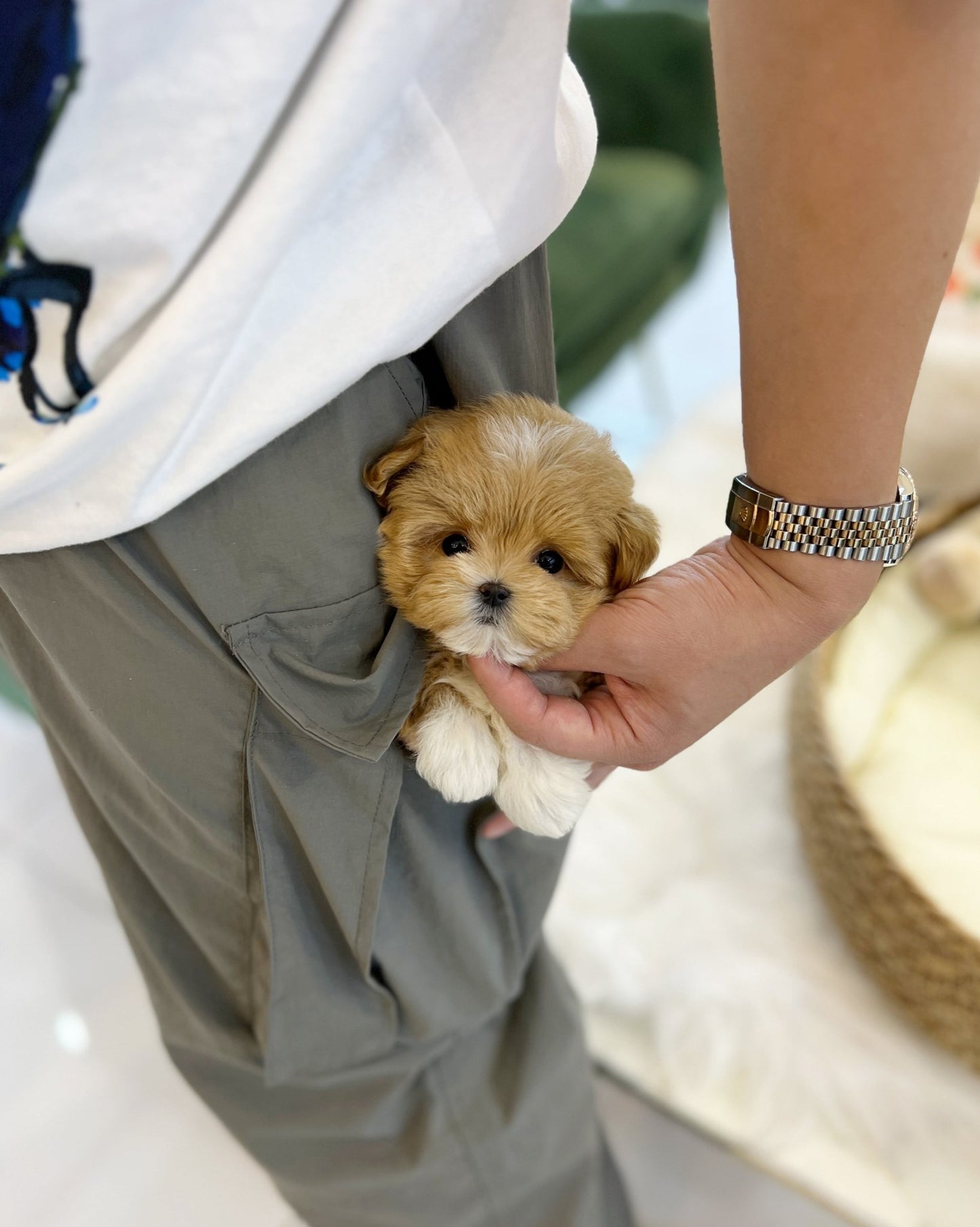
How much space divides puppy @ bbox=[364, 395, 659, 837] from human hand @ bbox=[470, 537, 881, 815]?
0.08 feet

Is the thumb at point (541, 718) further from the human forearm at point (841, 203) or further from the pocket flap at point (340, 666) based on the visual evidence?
the human forearm at point (841, 203)

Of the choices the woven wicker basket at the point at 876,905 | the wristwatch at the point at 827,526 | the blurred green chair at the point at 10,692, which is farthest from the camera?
the blurred green chair at the point at 10,692

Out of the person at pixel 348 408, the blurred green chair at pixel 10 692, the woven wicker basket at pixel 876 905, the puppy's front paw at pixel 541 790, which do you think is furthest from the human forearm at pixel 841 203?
the blurred green chair at pixel 10 692

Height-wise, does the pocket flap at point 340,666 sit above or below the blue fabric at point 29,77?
below

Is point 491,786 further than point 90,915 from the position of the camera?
No

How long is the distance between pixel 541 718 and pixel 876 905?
0.74 metres

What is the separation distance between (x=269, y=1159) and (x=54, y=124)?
0.93 m

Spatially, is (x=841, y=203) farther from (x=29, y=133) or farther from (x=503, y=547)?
(x=29, y=133)

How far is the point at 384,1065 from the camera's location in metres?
0.82

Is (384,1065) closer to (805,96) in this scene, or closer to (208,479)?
(208,479)

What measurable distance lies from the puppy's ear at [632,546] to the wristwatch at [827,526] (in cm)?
7

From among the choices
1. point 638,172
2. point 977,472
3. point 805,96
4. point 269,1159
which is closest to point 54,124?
point 805,96

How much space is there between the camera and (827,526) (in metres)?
0.51

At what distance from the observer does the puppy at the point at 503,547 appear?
546mm
